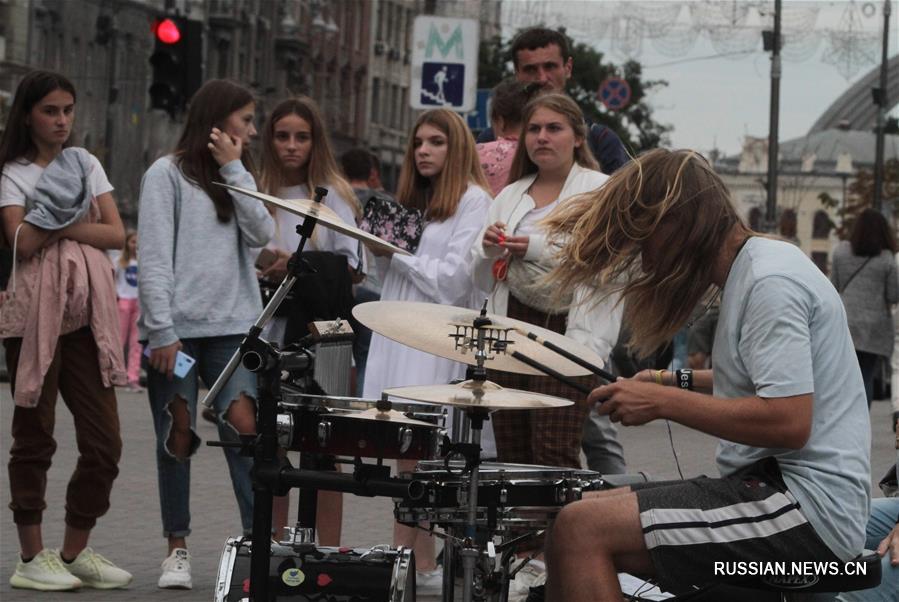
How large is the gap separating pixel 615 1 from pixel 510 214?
32.2 metres

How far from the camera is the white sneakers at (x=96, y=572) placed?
25.2 feet

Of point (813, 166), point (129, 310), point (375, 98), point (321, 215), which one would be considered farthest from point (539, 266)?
point (813, 166)

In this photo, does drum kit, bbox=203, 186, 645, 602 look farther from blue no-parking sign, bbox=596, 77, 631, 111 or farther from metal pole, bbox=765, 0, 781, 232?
metal pole, bbox=765, 0, 781, 232

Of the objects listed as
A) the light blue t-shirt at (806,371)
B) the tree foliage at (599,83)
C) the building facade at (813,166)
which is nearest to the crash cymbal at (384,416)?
the light blue t-shirt at (806,371)

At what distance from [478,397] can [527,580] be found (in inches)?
88.0

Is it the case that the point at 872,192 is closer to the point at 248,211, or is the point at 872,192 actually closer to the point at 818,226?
the point at 248,211

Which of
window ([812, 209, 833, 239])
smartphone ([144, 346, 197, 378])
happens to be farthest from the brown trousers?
window ([812, 209, 833, 239])

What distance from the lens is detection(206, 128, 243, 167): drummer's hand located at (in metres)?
7.54

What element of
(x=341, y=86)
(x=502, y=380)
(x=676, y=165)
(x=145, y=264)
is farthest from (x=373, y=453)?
(x=341, y=86)

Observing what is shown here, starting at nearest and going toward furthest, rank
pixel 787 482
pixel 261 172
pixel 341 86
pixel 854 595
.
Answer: pixel 787 482
pixel 854 595
pixel 261 172
pixel 341 86

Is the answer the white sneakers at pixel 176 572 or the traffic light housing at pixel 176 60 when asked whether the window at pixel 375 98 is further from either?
the white sneakers at pixel 176 572

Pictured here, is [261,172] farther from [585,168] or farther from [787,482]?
[787,482]

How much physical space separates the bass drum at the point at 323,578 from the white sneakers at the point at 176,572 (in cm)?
185

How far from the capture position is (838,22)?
40.0m
